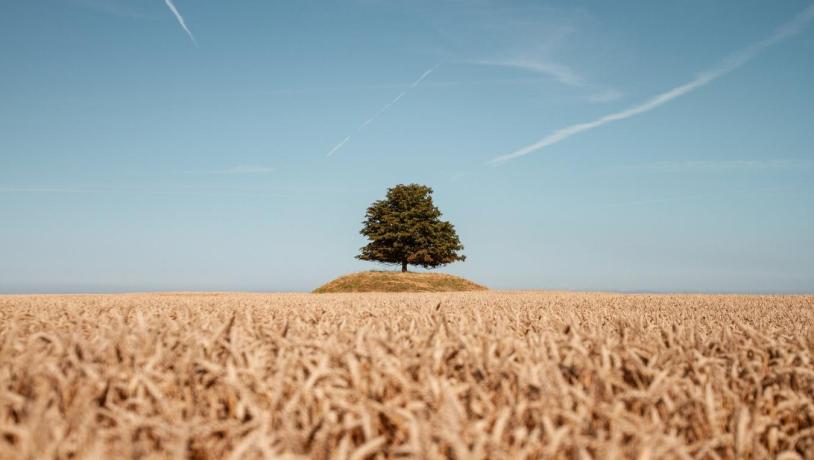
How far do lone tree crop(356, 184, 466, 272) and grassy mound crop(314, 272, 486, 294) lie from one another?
775 cm

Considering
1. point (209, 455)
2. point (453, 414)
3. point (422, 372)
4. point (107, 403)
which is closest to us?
point (453, 414)

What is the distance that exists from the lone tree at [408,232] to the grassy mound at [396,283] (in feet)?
25.4

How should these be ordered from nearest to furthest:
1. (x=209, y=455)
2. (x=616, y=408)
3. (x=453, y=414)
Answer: (x=453, y=414) < (x=209, y=455) < (x=616, y=408)

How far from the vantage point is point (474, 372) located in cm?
287

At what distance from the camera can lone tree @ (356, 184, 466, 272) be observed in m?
57.2

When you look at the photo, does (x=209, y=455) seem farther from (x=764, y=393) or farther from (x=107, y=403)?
(x=764, y=393)

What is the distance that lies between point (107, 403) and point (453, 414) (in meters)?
1.53

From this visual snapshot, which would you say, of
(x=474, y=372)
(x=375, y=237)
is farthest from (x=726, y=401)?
(x=375, y=237)

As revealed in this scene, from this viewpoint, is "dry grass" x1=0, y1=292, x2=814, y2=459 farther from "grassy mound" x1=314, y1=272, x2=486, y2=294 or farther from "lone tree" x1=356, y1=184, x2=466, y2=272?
"lone tree" x1=356, y1=184, x2=466, y2=272

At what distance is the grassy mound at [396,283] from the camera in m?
42.8

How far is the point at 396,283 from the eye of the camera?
43312 mm

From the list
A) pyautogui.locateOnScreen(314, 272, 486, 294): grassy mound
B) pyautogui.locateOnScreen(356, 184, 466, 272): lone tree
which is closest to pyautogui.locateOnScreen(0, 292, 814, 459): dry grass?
pyautogui.locateOnScreen(314, 272, 486, 294): grassy mound

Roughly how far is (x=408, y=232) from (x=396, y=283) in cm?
1367

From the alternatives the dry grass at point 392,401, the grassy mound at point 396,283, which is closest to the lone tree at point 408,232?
the grassy mound at point 396,283
